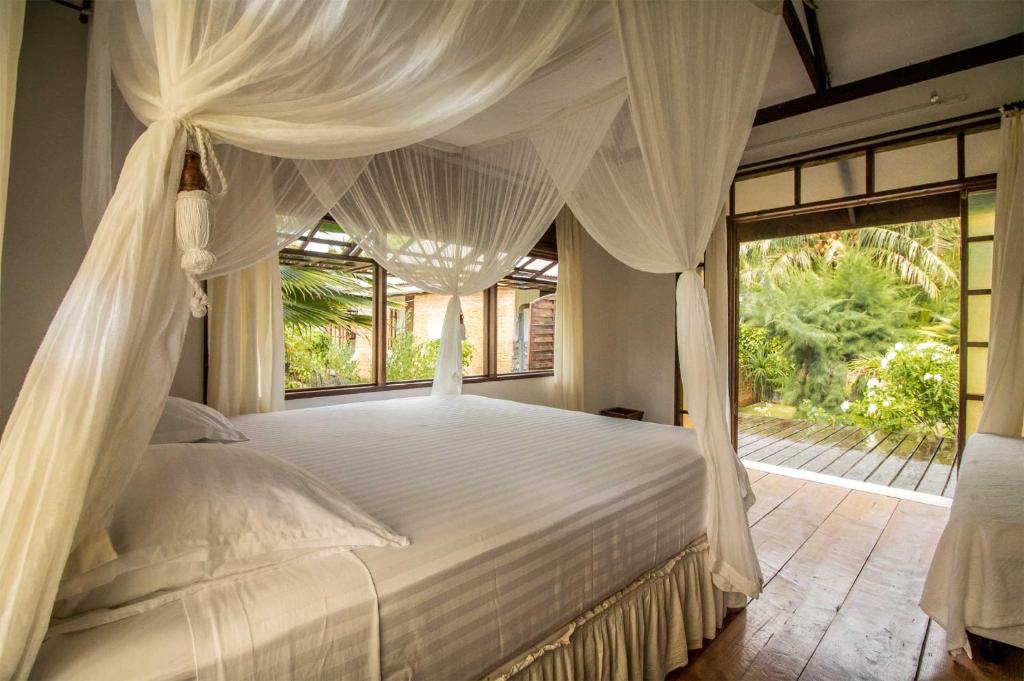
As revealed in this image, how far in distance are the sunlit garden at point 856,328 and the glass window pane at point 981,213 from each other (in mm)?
2697

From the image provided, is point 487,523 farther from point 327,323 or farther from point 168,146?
point 327,323

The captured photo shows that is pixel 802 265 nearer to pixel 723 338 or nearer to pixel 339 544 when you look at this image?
pixel 723 338

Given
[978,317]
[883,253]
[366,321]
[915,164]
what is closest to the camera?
[978,317]

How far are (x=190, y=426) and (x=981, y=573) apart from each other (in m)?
2.79

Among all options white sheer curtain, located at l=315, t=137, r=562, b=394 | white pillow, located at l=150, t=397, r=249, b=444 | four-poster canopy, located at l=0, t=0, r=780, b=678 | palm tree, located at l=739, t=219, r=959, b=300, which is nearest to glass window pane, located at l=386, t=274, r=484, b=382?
white sheer curtain, located at l=315, t=137, r=562, b=394

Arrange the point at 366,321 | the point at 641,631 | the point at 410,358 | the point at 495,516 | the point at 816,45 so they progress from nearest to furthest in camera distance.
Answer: the point at 495,516 < the point at 641,631 < the point at 816,45 < the point at 366,321 < the point at 410,358

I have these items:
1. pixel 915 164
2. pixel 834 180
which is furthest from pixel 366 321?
pixel 915 164

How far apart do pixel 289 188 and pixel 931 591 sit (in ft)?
9.49

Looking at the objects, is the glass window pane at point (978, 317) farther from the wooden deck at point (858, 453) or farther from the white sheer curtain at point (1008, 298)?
the wooden deck at point (858, 453)

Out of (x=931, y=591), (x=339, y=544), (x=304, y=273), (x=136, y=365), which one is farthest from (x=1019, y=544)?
(x=304, y=273)

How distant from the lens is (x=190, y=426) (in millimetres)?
1711

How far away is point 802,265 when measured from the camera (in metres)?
7.22

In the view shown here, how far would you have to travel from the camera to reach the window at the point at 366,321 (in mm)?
3207

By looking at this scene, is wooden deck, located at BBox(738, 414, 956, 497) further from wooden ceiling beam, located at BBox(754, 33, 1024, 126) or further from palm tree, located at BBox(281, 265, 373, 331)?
palm tree, located at BBox(281, 265, 373, 331)
